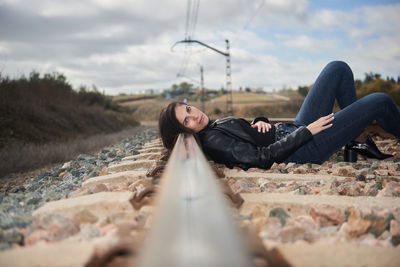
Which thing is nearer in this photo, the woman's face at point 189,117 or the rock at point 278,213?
the rock at point 278,213

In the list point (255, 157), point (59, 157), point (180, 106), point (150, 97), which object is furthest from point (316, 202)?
point (150, 97)

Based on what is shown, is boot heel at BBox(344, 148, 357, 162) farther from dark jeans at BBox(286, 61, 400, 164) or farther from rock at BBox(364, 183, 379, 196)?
rock at BBox(364, 183, 379, 196)

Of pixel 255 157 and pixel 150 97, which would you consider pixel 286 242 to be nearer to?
pixel 255 157

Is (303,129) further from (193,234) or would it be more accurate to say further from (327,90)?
(193,234)

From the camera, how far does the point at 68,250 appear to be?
50.9 inches

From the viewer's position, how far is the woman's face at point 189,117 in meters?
3.05

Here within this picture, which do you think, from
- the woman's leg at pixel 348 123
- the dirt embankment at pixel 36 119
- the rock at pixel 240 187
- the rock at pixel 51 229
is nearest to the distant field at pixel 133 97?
the dirt embankment at pixel 36 119

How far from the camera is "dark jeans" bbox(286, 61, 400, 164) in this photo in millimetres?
3283

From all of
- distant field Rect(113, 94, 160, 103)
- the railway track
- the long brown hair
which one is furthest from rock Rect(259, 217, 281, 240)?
distant field Rect(113, 94, 160, 103)

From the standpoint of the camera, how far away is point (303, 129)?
2971mm

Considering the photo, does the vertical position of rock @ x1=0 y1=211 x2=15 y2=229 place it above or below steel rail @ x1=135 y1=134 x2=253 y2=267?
below

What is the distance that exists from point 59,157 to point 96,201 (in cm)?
548

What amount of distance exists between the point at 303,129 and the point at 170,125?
1244mm

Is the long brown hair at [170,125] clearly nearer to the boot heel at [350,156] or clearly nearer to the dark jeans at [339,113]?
the dark jeans at [339,113]
